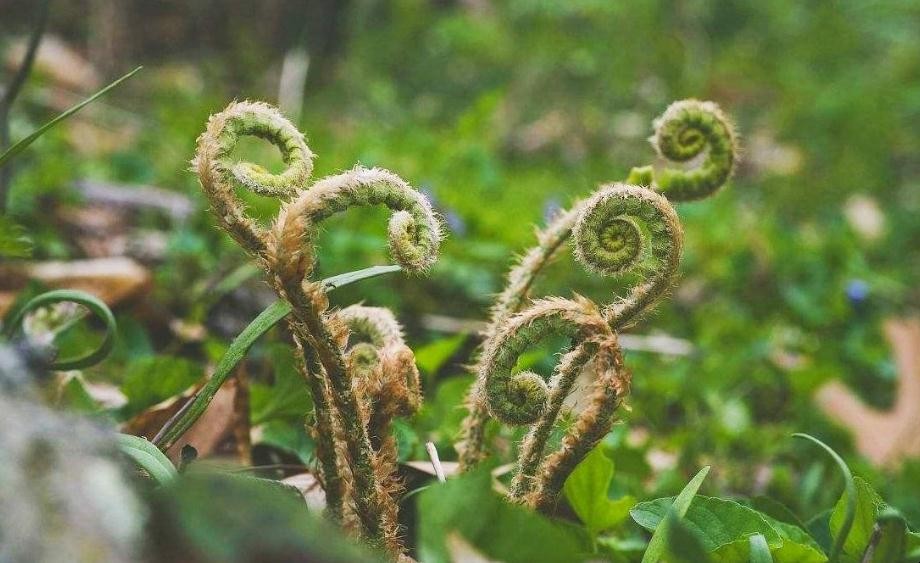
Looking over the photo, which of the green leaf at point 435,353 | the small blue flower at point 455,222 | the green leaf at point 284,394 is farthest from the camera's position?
the small blue flower at point 455,222

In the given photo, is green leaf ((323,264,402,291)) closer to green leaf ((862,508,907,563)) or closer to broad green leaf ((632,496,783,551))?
broad green leaf ((632,496,783,551))

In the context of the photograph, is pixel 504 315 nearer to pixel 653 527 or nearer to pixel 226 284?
pixel 653 527

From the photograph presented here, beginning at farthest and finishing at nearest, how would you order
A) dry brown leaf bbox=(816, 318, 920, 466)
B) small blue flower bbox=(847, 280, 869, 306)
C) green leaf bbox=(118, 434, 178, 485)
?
small blue flower bbox=(847, 280, 869, 306), dry brown leaf bbox=(816, 318, 920, 466), green leaf bbox=(118, 434, 178, 485)

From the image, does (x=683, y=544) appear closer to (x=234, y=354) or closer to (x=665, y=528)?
(x=665, y=528)

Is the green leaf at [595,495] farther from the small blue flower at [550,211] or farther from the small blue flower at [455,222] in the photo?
the small blue flower at [455,222]

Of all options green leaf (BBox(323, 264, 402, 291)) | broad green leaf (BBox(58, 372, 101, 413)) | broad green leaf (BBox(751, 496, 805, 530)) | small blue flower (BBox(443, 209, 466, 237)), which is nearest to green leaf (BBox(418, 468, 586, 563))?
green leaf (BBox(323, 264, 402, 291))

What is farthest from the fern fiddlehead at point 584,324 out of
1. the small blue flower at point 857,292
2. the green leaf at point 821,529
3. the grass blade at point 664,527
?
the small blue flower at point 857,292

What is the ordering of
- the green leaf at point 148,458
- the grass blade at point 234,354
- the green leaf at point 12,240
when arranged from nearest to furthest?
the green leaf at point 148,458 → the grass blade at point 234,354 → the green leaf at point 12,240
